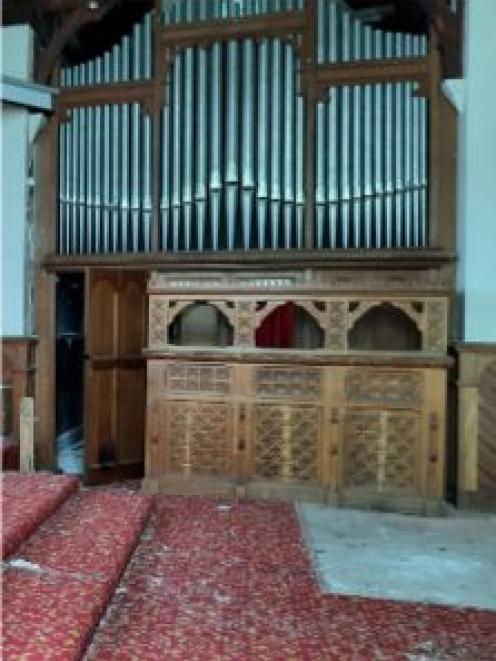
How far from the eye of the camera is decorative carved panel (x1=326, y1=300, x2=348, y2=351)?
184 inches

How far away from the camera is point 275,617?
285cm

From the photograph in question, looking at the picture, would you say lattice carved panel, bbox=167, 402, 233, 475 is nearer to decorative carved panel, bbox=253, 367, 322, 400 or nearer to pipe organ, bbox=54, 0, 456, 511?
pipe organ, bbox=54, 0, 456, 511

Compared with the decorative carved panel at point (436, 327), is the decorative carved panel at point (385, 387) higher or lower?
lower

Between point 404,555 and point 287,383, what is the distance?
4.81ft

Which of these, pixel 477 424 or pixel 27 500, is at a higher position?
pixel 477 424

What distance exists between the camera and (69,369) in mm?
6617

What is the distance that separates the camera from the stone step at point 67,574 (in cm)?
225

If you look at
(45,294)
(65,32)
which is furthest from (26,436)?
(65,32)

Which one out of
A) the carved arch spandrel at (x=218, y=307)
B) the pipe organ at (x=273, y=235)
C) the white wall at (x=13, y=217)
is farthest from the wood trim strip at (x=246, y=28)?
the carved arch spandrel at (x=218, y=307)

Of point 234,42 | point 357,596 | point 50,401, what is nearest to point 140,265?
point 50,401

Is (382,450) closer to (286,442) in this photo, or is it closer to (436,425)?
(436,425)

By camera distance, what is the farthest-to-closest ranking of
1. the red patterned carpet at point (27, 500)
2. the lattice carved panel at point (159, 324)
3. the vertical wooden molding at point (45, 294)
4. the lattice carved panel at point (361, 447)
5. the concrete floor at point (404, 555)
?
the vertical wooden molding at point (45, 294) < the lattice carved panel at point (159, 324) < the lattice carved panel at point (361, 447) < the concrete floor at point (404, 555) < the red patterned carpet at point (27, 500)

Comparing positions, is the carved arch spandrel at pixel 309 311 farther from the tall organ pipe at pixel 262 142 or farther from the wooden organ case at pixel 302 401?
the tall organ pipe at pixel 262 142

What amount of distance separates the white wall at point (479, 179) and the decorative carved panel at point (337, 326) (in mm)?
837
